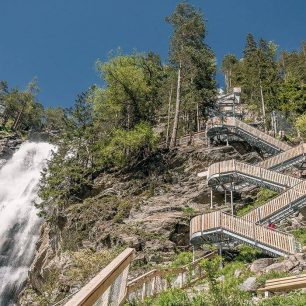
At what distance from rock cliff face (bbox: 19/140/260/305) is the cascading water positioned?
2172 mm

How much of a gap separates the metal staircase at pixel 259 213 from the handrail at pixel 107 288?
12.7 meters

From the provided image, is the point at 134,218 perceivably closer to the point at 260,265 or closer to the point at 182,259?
the point at 182,259

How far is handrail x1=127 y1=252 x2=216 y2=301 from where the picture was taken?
9680mm

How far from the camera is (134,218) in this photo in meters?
27.0

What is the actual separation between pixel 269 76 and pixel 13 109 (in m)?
50.6

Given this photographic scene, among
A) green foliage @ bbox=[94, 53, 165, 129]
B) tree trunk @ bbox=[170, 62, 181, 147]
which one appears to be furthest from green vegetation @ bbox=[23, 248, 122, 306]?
green foliage @ bbox=[94, 53, 165, 129]

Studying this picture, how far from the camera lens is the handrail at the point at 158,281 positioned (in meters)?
9.68

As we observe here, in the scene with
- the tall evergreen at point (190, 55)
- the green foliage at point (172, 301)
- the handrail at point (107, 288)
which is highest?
the tall evergreen at point (190, 55)

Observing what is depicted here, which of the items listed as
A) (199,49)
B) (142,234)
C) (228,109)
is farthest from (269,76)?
(142,234)

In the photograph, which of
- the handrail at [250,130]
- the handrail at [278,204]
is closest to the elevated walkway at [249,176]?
the handrail at [278,204]

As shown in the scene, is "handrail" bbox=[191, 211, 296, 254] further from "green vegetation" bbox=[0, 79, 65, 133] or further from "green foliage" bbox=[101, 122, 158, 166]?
"green vegetation" bbox=[0, 79, 65, 133]

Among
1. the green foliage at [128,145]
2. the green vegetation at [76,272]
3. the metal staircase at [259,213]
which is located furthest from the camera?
the green foliage at [128,145]

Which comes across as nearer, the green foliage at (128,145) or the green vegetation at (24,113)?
the green foliage at (128,145)

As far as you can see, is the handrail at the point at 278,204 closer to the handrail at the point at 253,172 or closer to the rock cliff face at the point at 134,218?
the handrail at the point at 253,172
